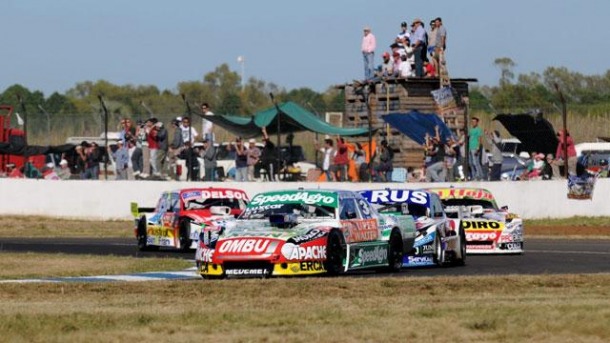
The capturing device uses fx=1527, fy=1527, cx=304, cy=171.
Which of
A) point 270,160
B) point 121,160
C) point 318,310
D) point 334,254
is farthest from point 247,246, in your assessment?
point 121,160

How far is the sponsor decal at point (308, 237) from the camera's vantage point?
61.1 ft

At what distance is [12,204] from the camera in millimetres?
37906

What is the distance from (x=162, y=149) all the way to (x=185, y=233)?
9627 mm

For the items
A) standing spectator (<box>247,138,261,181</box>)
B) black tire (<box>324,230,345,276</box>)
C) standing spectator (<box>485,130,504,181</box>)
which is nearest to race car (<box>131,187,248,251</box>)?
black tire (<box>324,230,345,276</box>)

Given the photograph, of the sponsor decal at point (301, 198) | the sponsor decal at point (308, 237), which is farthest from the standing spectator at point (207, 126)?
the sponsor decal at point (308, 237)

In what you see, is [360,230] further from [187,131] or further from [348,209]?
[187,131]

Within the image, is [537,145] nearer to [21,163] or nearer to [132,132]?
[132,132]

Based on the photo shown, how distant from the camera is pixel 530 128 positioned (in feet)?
114

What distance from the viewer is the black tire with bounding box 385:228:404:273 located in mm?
20953

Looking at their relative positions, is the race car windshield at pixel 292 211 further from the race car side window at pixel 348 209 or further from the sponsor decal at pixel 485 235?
the sponsor decal at pixel 485 235

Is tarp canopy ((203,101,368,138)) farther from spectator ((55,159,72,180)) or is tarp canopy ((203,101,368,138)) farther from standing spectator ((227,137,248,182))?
spectator ((55,159,72,180))

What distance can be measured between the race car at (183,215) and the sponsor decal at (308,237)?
7284 millimetres

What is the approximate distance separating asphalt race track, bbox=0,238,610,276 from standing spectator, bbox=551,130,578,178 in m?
4.32

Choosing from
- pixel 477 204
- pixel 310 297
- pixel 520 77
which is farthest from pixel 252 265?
pixel 520 77
